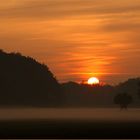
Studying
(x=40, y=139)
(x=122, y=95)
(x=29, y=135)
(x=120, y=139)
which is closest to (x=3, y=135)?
(x=29, y=135)

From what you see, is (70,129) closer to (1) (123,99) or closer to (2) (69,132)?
(2) (69,132)

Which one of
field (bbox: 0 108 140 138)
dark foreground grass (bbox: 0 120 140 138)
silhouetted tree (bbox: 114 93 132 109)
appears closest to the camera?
dark foreground grass (bbox: 0 120 140 138)

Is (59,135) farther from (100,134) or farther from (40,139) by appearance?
(40,139)

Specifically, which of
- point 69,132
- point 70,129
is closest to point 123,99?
point 70,129

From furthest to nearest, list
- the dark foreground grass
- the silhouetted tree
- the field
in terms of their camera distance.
Answer: the silhouetted tree, the field, the dark foreground grass

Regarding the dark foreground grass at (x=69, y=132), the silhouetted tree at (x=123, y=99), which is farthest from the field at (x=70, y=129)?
the silhouetted tree at (x=123, y=99)

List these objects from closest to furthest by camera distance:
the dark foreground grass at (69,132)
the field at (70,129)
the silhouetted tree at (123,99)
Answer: the dark foreground grass at (69,132) < the field at (70,129) < the silhouetted tree at (123,99)

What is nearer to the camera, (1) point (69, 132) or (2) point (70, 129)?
(1) point (69, 132)

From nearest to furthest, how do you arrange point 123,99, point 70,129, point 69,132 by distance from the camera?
1. point 69,132
2. point 70,129
3. point 123,99

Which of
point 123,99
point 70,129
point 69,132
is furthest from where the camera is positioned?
point 123,99

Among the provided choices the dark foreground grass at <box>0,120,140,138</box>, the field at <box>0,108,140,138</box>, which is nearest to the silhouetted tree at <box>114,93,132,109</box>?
the field at <box>0,108,140,138</box>

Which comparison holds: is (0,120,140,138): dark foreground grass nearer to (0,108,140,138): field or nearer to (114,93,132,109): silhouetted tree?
(0,108,140,138): field

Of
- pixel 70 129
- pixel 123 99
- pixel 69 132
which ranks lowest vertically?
pixel 69 132

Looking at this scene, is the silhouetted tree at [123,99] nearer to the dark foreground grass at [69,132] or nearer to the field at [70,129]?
the field at [70,129]
